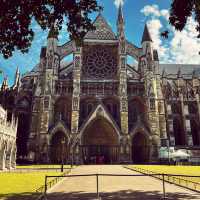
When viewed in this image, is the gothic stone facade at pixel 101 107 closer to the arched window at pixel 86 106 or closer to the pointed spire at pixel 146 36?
the arched window at pixel 86 106

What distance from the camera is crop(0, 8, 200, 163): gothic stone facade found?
35.3 metres

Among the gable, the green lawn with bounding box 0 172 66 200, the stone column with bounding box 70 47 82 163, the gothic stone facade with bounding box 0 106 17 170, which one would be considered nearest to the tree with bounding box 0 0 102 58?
the green lawn with bounding box 0 172 66 200

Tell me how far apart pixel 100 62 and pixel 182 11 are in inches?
1326

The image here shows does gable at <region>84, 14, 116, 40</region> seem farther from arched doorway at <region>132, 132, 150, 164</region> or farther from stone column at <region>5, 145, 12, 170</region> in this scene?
stone column at <region>5, 145, 12, 170</region>

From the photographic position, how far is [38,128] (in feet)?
118

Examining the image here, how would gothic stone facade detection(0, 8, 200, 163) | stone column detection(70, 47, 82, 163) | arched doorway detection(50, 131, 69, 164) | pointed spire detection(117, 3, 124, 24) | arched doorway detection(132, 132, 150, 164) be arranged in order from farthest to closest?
pointed spire detection(117, 3, 124, 24) → arched doorway detection(132, 132, 150, 164) → arched doorway detection(50, 131, 69, 164) → gothic stone facade detection(0, 8, 200, 163) → stone column detection(70, 47, 82, 163)

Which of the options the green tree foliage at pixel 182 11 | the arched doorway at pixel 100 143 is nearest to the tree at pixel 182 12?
the green tree foliage at pixel 182 11

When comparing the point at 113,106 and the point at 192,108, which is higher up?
the point at 192,108

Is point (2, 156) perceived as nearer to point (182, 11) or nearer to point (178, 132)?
point (182, 11)

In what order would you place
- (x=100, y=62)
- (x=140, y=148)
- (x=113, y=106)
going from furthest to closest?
(x=100, y=62), (x=113, y=106), (x=140, y=148)

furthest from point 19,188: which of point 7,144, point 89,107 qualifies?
point 89,107

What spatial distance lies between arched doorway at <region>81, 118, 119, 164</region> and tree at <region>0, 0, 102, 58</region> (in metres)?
28.0

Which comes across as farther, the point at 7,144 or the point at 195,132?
the point at 195,132

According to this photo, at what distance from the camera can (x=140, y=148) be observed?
125 feet
